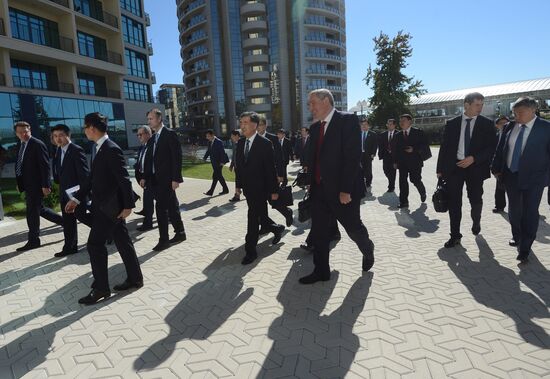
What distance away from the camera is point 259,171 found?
16.7 feet

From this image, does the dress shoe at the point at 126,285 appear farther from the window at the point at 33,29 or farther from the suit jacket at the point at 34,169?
the window at the point at 33,29

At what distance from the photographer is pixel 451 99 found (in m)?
55.9

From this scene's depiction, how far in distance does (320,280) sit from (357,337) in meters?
1.26

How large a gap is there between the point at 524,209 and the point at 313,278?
2835 millimetres

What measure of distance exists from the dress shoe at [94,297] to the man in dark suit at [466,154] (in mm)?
4625

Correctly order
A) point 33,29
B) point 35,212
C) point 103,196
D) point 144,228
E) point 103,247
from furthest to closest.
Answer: point 33,29 → point 144,228 → point 35,212 → point 103,247 → point 103,196

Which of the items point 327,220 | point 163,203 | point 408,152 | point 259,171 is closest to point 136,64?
point 408,152

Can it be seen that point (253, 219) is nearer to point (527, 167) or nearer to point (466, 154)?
point (466, 154)

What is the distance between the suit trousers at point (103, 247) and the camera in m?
3.85

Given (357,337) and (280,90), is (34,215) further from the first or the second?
(280,90)

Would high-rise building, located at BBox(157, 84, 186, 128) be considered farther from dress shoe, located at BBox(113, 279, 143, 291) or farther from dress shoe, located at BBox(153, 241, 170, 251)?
dress shoe, located at BBox(113, 279, 143, 291)

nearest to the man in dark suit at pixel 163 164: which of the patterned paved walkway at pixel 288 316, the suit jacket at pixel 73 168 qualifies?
the patterned paved walkway at pixel 288 316

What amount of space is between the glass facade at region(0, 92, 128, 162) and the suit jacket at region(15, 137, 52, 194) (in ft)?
75.4

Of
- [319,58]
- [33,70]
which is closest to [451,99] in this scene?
[319,58]
